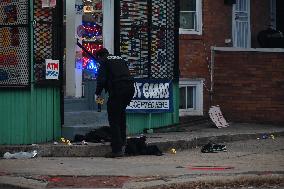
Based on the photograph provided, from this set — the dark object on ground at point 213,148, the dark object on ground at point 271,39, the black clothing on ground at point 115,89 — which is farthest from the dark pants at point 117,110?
the dark object on ground at point 271,39

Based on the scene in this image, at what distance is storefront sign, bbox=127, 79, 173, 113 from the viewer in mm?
14227

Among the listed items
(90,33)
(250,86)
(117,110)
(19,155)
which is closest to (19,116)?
(19,155)

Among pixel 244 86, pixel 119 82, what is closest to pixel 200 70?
pixel 244 86

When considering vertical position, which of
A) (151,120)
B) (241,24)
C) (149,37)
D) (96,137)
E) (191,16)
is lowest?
(96,137)

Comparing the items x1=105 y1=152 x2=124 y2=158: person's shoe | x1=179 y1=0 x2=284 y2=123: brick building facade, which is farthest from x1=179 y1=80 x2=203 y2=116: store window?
x1=105 y1=152 x2=124 y2=158: person's shoe

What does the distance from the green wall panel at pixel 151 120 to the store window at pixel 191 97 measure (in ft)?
6.61

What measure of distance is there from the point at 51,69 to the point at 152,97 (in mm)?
2515

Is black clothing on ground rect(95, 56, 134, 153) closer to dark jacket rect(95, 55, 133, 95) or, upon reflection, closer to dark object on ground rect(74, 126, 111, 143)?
dark jacket rect(95, 55, 133, 95)

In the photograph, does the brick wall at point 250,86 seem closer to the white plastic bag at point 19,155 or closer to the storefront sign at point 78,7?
the storefront sign at point 78,7

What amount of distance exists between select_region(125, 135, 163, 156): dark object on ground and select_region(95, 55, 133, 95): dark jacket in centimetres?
103

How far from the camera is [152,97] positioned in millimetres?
14414

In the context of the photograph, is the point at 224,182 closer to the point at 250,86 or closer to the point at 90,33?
the point at 90,33

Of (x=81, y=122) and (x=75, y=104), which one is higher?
(x=75, y=104)

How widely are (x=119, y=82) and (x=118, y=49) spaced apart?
183 cm
